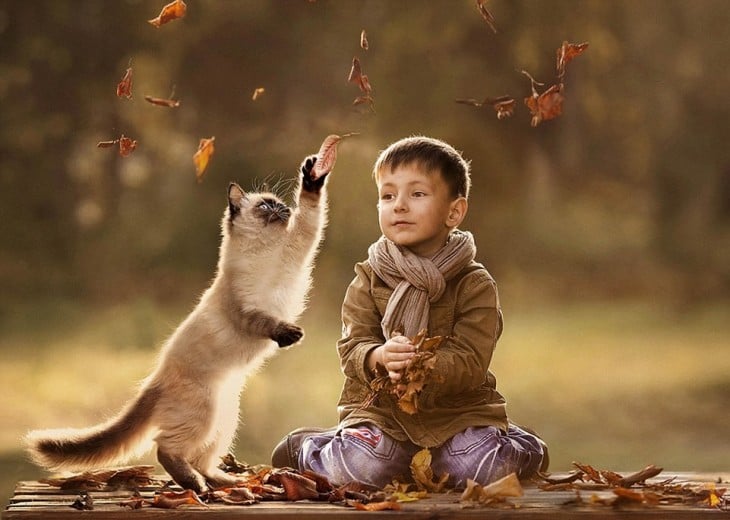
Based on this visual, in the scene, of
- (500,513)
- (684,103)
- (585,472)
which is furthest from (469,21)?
(500,513)

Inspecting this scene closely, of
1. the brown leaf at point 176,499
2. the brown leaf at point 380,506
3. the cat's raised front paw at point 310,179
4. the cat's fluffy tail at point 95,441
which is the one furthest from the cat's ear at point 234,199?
the brown leaf at point 380,506

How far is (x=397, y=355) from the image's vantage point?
3.26 m

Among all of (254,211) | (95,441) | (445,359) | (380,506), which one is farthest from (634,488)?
(95,441)

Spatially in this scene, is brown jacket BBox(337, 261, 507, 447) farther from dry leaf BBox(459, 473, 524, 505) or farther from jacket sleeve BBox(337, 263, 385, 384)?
dry leaf BBox(459, 473, 524, 505)

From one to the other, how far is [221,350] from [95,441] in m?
0.46

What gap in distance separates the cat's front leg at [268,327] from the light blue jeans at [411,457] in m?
0.34

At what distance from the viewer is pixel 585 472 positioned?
3594 mm

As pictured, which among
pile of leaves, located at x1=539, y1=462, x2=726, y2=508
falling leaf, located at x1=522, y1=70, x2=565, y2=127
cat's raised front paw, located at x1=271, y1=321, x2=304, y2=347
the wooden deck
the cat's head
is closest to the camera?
the wooden deck

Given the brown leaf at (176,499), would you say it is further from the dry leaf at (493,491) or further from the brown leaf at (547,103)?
the brown leaf at (547,103)

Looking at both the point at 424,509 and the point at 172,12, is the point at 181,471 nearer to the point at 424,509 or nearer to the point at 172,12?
the point at 424,509

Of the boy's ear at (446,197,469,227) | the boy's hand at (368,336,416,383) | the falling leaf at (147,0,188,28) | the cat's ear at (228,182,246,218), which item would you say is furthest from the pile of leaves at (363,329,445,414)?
the falling leaf at (147,0,188,28)

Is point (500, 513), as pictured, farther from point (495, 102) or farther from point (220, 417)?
point (495, 102)

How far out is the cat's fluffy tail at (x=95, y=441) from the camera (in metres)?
3.49

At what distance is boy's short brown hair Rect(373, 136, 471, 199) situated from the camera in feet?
11.4
